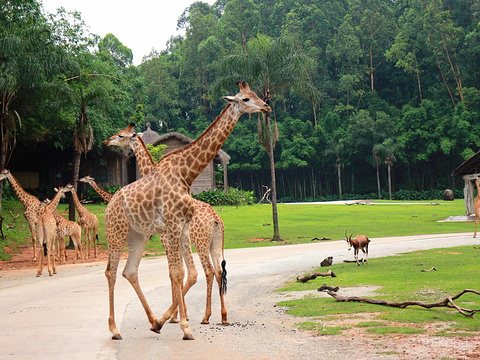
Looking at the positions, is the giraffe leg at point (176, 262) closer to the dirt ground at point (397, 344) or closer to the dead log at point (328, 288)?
the dirt ground at point (397, 344)

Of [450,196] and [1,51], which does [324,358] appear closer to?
[1,51]

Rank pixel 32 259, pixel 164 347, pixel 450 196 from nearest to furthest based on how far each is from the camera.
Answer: pixel 164 347 < pixel 32 259 < pixel 450 196

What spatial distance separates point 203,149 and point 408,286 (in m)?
5.57

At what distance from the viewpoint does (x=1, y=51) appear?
20.8 meters

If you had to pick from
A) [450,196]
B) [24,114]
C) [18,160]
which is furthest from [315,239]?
[450,196]

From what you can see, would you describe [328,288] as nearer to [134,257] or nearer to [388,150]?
[134,257]

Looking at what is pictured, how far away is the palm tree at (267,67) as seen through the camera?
28109 millimetres

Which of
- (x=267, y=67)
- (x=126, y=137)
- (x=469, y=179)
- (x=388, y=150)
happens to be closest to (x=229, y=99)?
(x=126, y=137)

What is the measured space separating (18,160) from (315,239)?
2643 centimetres

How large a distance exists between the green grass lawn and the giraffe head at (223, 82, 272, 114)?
16653 millimetres

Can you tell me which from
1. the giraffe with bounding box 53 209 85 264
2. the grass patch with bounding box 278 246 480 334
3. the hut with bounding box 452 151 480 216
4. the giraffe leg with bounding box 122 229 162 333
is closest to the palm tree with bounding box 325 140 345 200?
the hut with bounding box 452 151 480 216

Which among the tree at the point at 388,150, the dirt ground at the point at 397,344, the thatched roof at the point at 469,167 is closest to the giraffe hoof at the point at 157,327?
the dirt ground at the point at 397,344

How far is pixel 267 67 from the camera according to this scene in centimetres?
2816

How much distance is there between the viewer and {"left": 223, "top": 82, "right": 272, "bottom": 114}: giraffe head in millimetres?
9039
